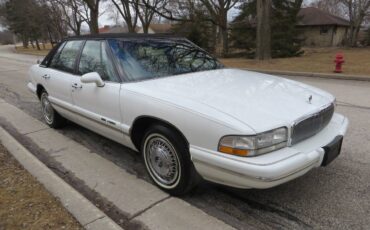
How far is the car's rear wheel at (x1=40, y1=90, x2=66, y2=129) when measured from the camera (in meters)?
5.57

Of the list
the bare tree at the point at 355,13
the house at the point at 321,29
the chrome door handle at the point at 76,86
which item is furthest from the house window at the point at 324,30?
the chrome door handle at the point at 76,86

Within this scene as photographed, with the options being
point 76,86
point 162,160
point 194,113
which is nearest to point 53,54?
point 76,86

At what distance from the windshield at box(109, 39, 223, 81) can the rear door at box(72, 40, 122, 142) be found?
0.57 feet

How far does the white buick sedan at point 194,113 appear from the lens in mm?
2666

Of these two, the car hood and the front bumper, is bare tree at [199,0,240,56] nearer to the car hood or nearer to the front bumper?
the car hood

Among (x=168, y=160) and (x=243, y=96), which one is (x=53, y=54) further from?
(x=243, y=96)

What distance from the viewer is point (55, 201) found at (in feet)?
10.5

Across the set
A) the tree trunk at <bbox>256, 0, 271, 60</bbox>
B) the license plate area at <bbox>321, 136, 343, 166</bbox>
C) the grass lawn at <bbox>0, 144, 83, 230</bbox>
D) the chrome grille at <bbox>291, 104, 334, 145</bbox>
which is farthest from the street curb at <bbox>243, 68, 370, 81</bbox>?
the grass lawn at <bbox>0, 144, 83, 230</bbox>

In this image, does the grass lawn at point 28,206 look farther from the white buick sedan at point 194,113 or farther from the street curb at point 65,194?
the white buick sedan at point 194,113

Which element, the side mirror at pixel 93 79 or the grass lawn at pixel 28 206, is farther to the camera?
the side mirror at pixel 93 79

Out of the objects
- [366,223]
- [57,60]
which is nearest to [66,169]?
[57,60]

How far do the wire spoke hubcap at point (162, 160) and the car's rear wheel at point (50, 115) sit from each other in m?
2.66

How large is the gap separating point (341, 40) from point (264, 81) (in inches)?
1615

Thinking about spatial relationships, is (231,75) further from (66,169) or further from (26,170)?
(26,170)
